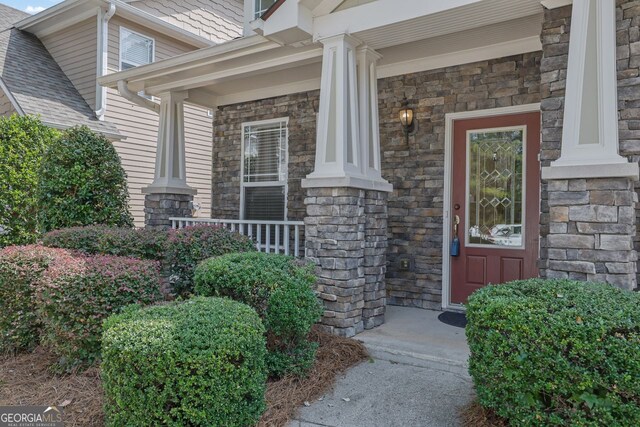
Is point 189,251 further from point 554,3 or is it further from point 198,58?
point 554,3

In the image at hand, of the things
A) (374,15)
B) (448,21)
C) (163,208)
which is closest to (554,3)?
(448,21)

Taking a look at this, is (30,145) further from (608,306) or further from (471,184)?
(608,306)

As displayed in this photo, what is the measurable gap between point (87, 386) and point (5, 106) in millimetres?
7476

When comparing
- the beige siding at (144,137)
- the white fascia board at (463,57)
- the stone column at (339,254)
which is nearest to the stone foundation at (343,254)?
the stone column at (339,254)

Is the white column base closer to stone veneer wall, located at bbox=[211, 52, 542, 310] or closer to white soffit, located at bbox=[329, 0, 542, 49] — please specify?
stone veneer wall, located at bbox=[211, 52, 542, 310]

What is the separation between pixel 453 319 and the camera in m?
4.73

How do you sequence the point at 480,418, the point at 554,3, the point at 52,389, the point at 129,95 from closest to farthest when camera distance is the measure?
the point at 480,418
the point at 52,389
the point at 554,3
the point at 129,95

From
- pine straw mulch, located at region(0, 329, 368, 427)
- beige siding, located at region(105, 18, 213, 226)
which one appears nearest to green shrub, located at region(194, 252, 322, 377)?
pine straw mulch, located at region(0, 329, 368, 427)

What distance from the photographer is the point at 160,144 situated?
251 inches

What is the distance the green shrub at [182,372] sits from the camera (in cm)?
224

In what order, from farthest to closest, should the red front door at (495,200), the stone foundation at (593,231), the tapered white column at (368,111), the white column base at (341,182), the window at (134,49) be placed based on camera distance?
the window at (134,49)
the red front door at (495,200)
the tapered white column at (368,111)
the white column base at (341,182)
the stone foundation at (593,231)

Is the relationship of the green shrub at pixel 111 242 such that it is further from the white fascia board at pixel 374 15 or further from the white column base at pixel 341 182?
the white fascia board at pixel 374 15

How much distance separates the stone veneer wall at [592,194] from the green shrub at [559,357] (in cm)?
56

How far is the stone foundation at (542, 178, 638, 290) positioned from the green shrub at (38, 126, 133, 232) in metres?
4.82
